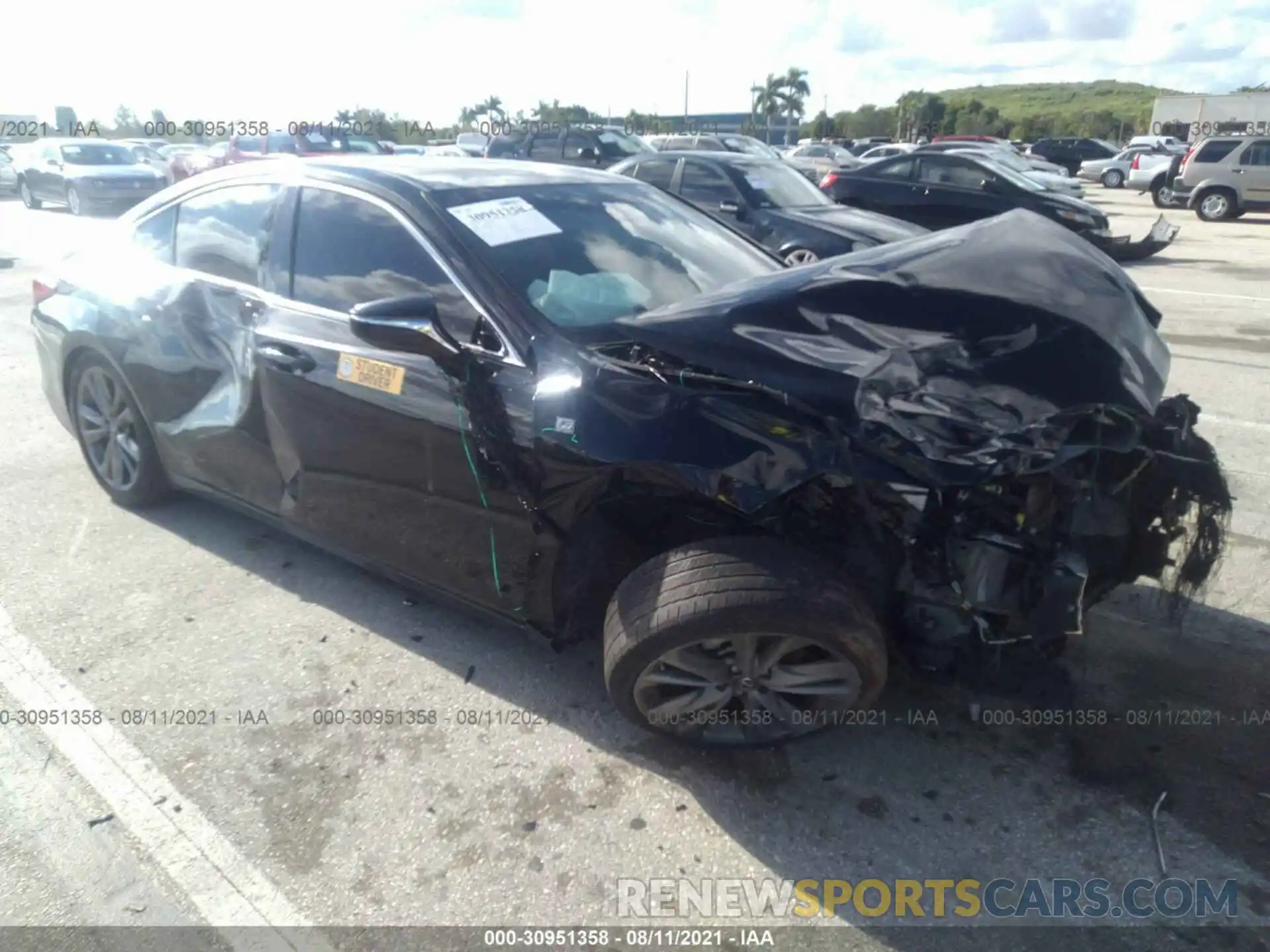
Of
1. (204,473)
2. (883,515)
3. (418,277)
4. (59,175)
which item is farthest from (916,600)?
(59,175)

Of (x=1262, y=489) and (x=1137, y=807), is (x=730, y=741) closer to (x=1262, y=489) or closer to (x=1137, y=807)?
(x=1137, y=807)

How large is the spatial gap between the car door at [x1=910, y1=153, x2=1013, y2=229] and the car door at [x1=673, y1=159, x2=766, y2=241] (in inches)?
156

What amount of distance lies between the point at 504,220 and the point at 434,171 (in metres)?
0.54

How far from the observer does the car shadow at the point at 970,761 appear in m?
2.56

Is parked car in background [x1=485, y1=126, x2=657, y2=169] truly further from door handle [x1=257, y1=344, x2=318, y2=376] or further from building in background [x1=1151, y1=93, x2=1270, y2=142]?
building in background [x1=1151, y1=93, x2=1270, y2=142]

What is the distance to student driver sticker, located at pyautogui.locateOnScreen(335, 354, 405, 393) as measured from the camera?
3.19 metres

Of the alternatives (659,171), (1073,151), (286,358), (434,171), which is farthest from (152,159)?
(1073,151)

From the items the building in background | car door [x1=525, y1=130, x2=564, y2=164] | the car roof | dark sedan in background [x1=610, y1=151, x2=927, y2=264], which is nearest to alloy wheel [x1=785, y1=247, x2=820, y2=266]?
dark sedan in background [x1=610, y1=151, x2=927, y2=264]

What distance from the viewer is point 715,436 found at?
2596 mm

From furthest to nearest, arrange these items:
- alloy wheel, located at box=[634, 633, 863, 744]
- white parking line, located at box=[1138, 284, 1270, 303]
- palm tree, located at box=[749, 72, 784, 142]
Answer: palm tree, located at box=[749, 72, 784, 142], white parking line, located at box=[1138, 284, 1270, 303], alloy wheel, located at box=[634, 633, 863, 744]

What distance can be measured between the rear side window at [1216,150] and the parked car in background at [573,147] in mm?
11720

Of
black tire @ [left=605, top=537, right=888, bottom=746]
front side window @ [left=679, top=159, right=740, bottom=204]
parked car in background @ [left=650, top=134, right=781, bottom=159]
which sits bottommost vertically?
black tire @ [left=605, top=537, right=888, bottom=746]

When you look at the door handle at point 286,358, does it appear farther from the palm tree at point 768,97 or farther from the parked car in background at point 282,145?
the palm tree at point 768,97

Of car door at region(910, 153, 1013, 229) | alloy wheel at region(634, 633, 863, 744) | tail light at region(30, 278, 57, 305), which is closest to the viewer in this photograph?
alloy wheel at region(634, 633, 863, 744)
